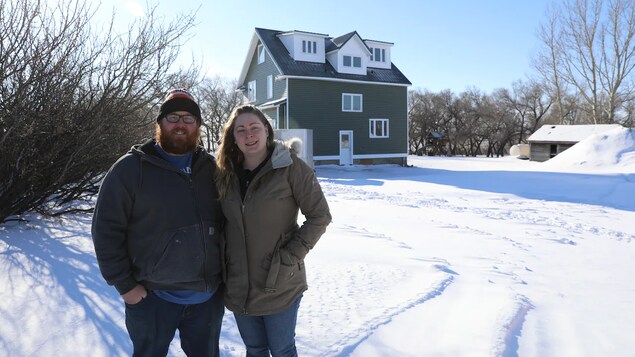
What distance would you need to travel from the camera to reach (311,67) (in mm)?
25562

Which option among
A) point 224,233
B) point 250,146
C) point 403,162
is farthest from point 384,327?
point 403,162

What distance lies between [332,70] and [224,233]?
2454 cm

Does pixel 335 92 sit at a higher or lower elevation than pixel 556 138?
higher

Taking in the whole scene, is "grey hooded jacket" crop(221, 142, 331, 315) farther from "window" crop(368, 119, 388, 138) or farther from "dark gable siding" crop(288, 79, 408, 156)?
"window" crop(368, 119, 388, 138)

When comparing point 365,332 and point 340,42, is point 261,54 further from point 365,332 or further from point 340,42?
point 365,332

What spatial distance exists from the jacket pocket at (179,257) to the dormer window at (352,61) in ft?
81.9

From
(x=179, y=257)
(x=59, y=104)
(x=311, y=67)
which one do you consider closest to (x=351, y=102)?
(x=311, y=67)

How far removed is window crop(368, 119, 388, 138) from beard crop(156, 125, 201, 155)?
25.3 meters

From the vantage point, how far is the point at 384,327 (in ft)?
12.0

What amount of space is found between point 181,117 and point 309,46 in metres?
24.6

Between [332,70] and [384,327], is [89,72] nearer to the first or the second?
[384,327]

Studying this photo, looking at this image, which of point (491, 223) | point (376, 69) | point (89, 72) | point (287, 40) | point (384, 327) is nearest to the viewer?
point (384, 327)

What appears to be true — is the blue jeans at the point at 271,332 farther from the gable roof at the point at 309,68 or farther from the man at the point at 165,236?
the gable roof at the point at 309,68

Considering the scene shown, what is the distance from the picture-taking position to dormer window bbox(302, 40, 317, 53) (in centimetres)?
2589
